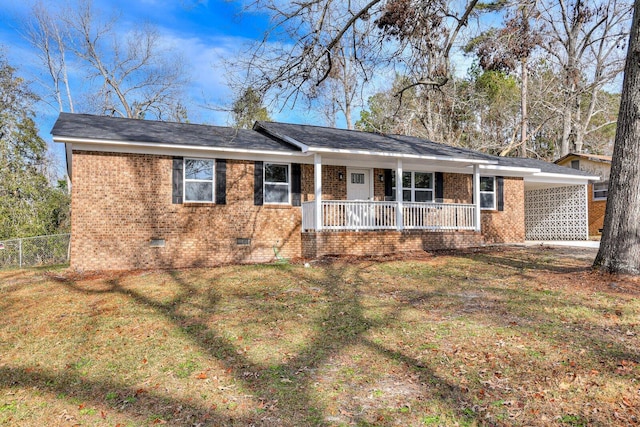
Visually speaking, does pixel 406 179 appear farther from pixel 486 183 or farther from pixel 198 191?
pixel 198 191

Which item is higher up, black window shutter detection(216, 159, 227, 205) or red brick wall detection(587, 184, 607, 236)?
black window shutter detection(216, 159, 227, 205)

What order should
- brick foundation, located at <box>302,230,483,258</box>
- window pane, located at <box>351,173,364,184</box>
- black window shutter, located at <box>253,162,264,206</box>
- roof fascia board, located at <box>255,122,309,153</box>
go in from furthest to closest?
window pane, located at <box>351,173,364,184</box> → black window shutter, located at <box>253,162,264,206</box> → brick foundation, located at <box>302,230,483,258</box> → roof fascia board, located at <box>255,122,309,153</box>

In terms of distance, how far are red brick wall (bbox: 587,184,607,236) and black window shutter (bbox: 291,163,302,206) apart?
15696 millimetres

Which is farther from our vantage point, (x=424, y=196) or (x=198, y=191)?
(x=424, y=196)

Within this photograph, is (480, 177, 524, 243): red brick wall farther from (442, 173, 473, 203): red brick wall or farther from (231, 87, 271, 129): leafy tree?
(231, 87, 271, 129): leafy tree

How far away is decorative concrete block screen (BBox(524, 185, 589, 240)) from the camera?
57.2 feet

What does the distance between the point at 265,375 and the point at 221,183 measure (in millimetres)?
8079

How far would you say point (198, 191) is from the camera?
448 inches

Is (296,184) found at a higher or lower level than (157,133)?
lower

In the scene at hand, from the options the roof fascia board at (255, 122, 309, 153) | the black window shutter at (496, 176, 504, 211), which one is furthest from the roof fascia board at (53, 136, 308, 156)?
the black window shutter at (496, 176, 504, 211)

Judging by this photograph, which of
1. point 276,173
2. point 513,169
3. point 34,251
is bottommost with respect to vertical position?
point 34,251

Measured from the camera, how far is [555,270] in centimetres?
898

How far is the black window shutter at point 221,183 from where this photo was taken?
11500mm

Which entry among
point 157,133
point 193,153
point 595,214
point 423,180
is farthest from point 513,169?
point 157,133
